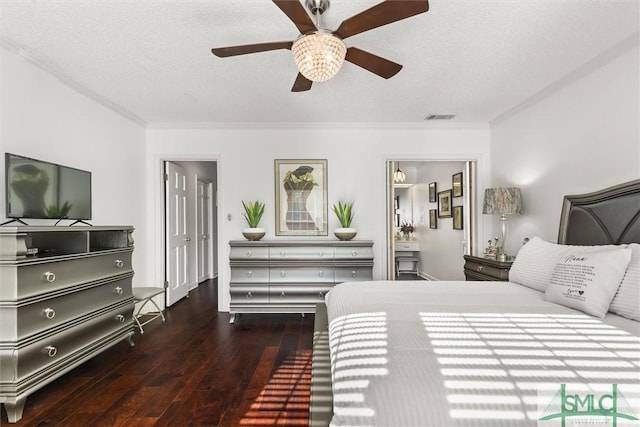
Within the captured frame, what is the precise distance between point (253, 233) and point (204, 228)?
2702 millimetres

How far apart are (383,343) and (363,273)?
251 cm

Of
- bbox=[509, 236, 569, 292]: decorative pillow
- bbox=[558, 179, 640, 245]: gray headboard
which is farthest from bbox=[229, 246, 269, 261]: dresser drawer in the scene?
bbox=[558, 179, 640, 245]: gray headboard

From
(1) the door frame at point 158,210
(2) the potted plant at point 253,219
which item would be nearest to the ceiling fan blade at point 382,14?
(2) the potted plant at point 253,219

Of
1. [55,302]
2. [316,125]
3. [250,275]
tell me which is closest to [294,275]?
[250,275]

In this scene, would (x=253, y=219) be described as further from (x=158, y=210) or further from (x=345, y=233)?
(x=158, y=210)

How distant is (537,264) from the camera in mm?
2199

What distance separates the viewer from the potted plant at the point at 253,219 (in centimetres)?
382

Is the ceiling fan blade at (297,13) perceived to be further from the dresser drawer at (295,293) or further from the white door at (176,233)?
the white door at (176,233)

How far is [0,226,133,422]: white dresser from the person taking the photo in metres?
1.79

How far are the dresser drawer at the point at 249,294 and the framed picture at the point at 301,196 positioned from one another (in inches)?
31.3

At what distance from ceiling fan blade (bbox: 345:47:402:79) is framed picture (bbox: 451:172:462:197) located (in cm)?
315

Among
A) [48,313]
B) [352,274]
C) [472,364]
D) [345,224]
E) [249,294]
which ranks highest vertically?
[345,224]

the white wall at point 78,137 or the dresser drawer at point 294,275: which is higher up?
the white wall at point 78,137

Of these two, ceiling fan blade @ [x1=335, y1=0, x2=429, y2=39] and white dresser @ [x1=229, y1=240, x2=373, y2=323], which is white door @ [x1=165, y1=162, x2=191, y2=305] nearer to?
white dresser @ [x1=229, y1=240, x2=373, y2=323]
